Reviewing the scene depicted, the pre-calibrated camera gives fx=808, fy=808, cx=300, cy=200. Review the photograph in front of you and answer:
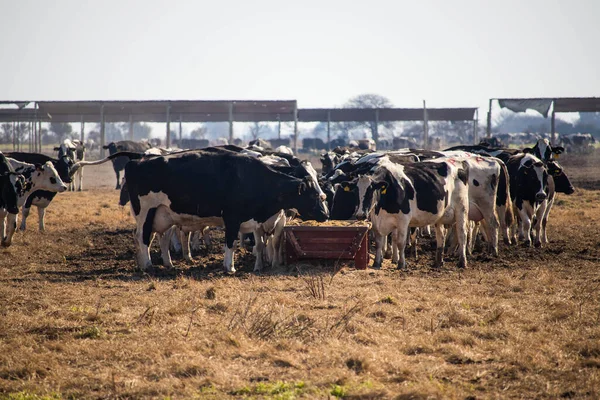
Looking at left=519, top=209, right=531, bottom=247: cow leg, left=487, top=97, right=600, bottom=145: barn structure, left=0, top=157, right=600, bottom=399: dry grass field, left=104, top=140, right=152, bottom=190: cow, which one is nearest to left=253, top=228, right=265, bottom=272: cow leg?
left=0, top=157, right=600, bottom=399: dry grass field

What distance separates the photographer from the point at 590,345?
784cm

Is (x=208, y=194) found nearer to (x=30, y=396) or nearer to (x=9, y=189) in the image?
(x=9, y=189)

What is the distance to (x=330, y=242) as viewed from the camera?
13.1 meters

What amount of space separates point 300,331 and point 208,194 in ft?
17.5

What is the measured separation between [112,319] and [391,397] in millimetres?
3814

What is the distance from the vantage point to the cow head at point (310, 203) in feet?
44.7

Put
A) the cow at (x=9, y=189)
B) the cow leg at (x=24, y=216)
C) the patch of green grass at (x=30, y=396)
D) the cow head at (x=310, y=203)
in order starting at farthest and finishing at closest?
the cow leg at (x=24, y=216)
the cow at (x=9, y=189)
the cow head at (x=310, y=203)
the patch of green grass at (x=30, y=396)

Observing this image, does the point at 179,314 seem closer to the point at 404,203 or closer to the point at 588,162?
the point at 404,203

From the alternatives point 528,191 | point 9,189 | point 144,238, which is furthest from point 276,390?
point 528,191

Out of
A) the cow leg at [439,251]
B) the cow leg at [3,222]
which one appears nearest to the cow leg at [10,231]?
the cow leg at [3,222]

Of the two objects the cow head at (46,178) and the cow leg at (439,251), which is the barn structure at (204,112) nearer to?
the cow head at (46,178)

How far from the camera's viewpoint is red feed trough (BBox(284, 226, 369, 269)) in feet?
42.8

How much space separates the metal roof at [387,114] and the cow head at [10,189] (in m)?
34.1

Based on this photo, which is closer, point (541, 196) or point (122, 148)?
point (541, 196)
